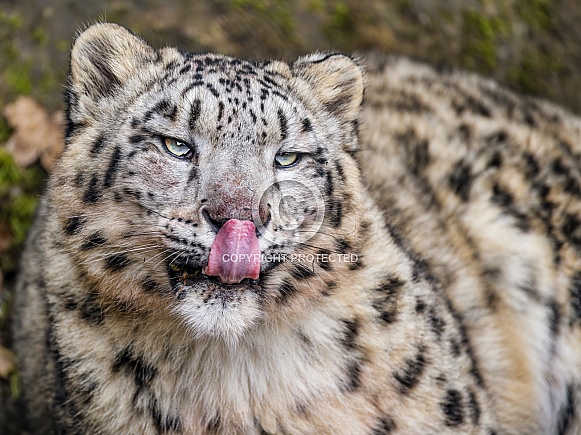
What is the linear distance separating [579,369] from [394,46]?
142 inches

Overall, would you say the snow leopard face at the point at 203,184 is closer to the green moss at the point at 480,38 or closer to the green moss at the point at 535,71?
the green moss at the point at 480,38

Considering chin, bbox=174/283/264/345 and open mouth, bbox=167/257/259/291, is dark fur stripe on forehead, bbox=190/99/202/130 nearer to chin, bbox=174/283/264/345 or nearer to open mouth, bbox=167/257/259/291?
open mouth, bbox=167/257/259/291

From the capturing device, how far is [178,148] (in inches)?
149

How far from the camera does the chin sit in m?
3.61

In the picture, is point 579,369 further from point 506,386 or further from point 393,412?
point 393,412

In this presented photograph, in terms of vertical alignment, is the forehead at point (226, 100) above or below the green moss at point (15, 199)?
above

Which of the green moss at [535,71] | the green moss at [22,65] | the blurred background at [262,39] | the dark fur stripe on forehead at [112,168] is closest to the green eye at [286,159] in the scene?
the dark fur stripe on forehead at [112,168]

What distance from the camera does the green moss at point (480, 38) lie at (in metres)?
7.72

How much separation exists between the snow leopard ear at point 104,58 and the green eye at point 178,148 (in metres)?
0.59

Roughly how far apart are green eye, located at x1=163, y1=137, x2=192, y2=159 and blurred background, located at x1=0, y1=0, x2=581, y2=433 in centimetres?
325

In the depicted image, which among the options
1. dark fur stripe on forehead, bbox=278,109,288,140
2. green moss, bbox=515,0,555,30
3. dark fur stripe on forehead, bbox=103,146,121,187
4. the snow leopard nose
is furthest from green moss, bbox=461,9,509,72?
the snow leopard nose

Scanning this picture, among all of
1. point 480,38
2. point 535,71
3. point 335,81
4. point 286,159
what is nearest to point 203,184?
point 286,159

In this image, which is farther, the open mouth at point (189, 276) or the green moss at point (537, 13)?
the green moss at point (537, 13)

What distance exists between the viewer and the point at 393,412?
4.28 meters
